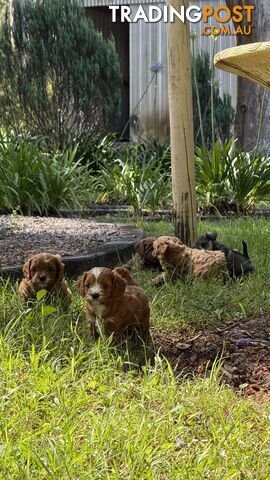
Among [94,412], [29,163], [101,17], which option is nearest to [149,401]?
[94,412]

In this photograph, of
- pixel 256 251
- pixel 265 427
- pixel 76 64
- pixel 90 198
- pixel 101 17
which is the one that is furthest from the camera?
pixel 101 17

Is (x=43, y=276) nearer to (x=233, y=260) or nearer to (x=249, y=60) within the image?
(x=249, y=60)

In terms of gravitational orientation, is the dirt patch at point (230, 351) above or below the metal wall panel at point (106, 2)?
below

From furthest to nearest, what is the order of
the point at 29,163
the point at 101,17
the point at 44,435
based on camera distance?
the point at 101,17 < the point at 29,163 < the point at 44,435

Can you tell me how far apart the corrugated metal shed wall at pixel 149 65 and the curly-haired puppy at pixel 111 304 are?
47.9 feet

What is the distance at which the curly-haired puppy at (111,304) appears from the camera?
417 centimetres

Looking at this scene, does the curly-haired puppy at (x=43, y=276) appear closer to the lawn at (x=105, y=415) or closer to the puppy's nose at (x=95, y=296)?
the lawn at (x=105, y=415)

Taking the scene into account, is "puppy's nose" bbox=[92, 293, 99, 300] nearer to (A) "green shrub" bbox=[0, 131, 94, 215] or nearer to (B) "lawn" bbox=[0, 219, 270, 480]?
(B) "lawn" bbox=[0, 219, 270, 480]

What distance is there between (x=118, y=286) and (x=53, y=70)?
34.3 feet

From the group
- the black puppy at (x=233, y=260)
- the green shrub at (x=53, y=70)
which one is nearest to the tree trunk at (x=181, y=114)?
the black puppy at (x=233, y=260)

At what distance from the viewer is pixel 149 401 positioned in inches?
143

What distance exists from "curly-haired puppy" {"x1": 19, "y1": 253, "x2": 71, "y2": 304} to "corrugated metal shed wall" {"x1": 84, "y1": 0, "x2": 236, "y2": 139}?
14.1 m

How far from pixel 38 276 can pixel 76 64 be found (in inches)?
384

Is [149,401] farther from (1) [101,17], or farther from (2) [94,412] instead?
(1) [101,17]
